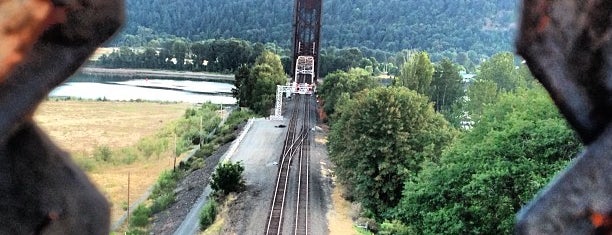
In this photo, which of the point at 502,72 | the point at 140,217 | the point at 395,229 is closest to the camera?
the point at 395,229

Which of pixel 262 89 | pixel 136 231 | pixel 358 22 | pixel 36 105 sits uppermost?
pixel 358 22

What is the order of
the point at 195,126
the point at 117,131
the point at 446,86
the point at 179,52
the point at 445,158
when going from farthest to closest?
the point at 179,52
the point at 446,86
the point at 195,126
the point at 117,131
the point at 445,158

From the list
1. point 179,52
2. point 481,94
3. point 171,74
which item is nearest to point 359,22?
point 179,52

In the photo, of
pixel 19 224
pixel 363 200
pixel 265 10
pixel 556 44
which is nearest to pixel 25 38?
pixel 19 224

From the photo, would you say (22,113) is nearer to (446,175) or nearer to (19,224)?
(19,224)

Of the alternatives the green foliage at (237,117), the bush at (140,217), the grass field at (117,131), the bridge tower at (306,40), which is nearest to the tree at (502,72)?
the green foliage at (237,117)

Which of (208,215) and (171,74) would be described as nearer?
(208,215)

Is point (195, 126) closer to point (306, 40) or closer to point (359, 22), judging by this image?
point (306, 40)
